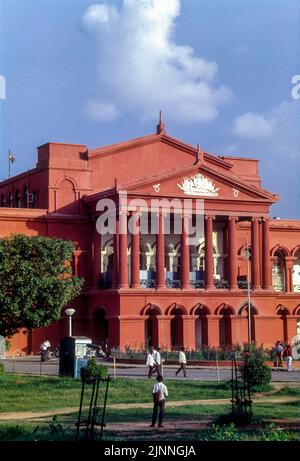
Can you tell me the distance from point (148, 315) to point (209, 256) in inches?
226

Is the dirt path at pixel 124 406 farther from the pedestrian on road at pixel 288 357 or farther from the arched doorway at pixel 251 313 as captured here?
the arched doorway at pixel 251 313

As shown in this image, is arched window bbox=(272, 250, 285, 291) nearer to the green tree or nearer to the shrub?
the green tree

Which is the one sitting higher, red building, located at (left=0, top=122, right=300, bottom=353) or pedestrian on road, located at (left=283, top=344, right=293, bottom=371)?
red building, located at (left=0, top=122, right=300, bottom=353)

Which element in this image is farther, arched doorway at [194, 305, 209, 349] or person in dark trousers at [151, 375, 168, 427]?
arched doorway at [194, 305, 209, 349]

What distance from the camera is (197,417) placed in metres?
22.7

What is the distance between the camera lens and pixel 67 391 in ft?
97.9

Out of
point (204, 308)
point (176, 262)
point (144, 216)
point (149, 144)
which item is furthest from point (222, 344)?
point (149, 144)

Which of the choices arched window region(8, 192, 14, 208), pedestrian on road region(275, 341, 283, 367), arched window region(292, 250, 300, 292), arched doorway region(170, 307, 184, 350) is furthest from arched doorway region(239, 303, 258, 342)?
arched window region(8, 192, 14, 208)

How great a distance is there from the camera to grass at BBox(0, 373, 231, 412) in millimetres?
26734

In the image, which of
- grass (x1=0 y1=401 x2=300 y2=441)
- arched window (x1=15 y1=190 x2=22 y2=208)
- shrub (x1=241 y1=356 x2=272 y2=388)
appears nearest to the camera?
grass (x1=0 y1=401 x2=300 y2=441)

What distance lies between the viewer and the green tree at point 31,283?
139ft

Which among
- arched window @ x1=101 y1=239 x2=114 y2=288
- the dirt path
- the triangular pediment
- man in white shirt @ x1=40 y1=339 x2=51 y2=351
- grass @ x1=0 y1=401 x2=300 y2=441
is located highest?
the triangular pediment

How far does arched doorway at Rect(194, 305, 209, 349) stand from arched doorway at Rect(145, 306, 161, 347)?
291 centimetres

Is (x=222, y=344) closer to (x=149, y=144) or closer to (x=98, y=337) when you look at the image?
(x=98, y=337)
